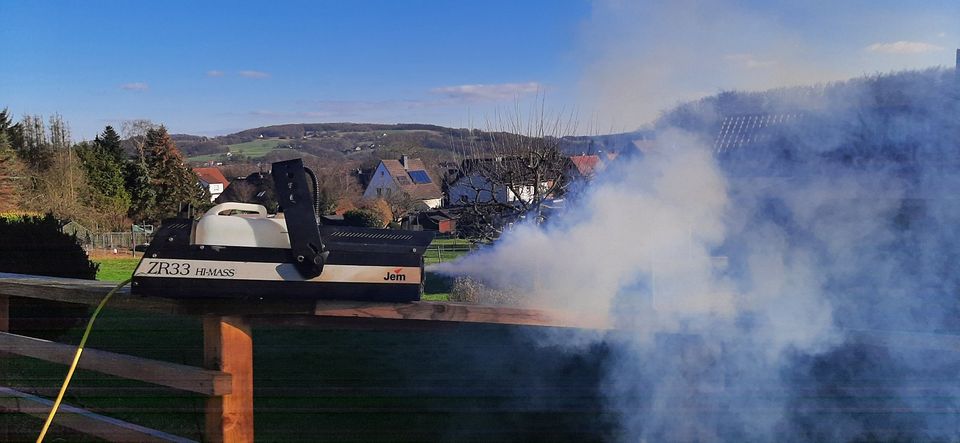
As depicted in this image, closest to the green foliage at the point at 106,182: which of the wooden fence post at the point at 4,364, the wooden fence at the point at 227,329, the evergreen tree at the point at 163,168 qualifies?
the evergreen tree at the point at 163,168

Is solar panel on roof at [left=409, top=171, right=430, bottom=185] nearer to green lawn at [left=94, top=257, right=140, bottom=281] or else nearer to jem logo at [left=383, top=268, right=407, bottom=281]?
green lawn at [left=94, top=257, right=140, bottom=281]

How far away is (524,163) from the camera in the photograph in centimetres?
1094

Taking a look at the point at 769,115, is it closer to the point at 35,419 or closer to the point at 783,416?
the point at 783,416

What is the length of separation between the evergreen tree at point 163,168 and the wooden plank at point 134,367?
471 inches

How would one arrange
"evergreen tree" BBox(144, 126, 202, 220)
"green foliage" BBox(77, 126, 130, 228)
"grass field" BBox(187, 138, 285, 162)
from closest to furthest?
"grass field" BBox(187, 138, 285, 162), "evergreen tree" BBox(144, 126, 202, 220), "green foliage" BBox(77, 126, 130, 228)

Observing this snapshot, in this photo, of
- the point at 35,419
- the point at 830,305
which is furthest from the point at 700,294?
the point at 35,419

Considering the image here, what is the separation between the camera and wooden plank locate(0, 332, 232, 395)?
302 centimetres

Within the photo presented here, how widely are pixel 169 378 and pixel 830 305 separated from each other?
2.74 m

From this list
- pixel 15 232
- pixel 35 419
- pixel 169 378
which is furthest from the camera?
pixel 15 232

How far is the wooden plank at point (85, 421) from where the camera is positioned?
3.41 meters

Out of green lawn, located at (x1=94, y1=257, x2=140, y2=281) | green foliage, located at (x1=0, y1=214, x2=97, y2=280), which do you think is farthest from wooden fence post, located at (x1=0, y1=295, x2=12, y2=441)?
green lawn, located at (x1=94, y1=257, x2=140, y2=281)

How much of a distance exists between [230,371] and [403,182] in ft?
65.4

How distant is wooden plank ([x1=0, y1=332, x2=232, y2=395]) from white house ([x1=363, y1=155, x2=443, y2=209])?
16.4 m

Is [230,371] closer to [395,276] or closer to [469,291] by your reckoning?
[395,276]
